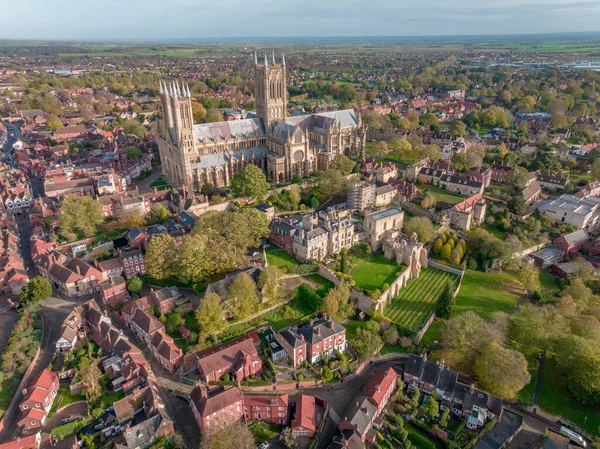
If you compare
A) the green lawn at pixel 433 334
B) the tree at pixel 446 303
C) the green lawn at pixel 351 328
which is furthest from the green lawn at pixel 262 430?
the tree at pixel 446 303

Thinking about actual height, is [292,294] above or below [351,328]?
above

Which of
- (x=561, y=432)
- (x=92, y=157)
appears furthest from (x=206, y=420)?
(x=92, y=157)

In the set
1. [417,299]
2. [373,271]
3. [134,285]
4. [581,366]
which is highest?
[134,285]

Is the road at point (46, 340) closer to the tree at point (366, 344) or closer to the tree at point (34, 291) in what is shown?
the tree at point (34, 291)

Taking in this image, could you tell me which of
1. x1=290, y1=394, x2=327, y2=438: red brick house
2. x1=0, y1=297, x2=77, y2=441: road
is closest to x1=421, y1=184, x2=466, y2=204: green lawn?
x1=290, y1=394, x2=327, y2=438: red brick house

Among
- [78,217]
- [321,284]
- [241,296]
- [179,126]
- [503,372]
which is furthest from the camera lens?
[179,126]

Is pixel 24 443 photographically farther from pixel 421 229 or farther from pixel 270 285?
pixel 421 229

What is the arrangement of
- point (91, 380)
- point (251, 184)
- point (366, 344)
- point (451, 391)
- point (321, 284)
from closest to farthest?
point (91, 380) < point (451, 391) < point (366, 344) < point (321, 284) < point (251, 184)

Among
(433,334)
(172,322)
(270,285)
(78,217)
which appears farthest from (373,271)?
(78,217)
